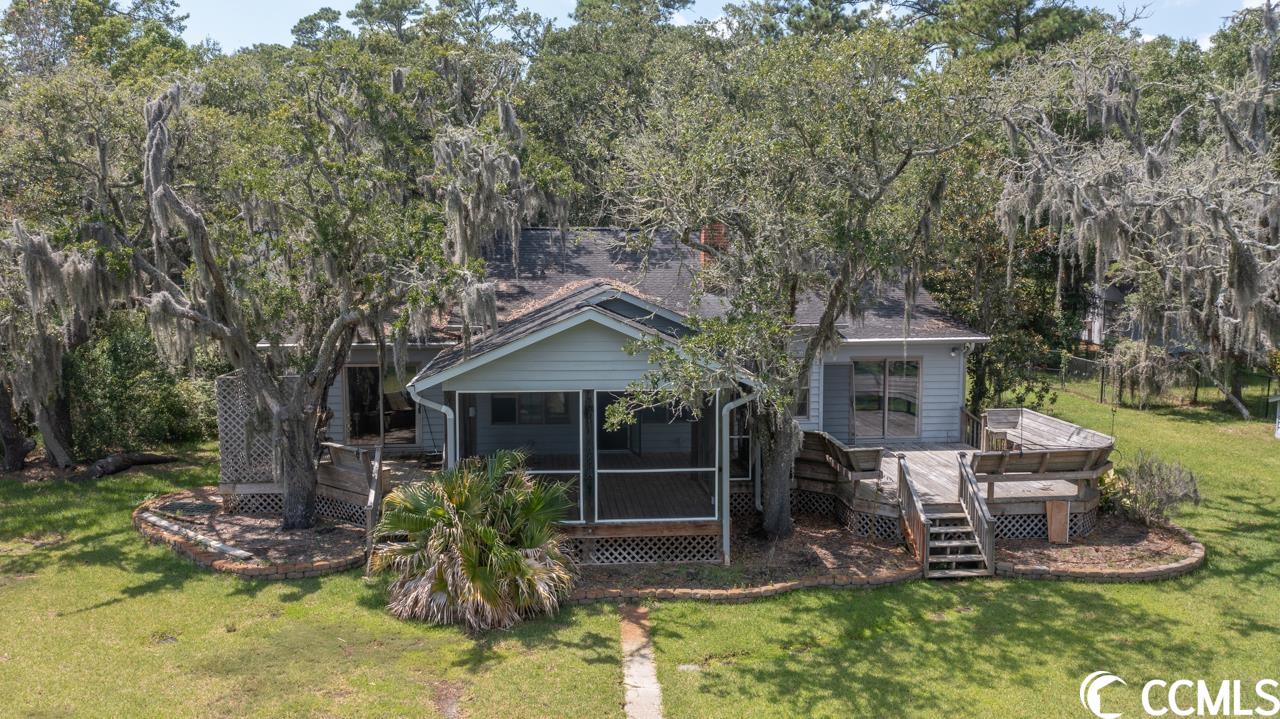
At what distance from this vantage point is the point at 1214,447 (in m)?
19.3

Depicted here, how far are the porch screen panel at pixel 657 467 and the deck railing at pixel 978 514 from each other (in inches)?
140

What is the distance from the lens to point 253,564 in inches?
454

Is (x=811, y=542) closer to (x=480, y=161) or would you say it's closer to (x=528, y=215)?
(x=480, y=161)

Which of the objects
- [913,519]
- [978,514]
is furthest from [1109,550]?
[913,519]

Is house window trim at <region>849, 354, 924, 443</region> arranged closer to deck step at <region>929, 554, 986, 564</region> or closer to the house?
the house

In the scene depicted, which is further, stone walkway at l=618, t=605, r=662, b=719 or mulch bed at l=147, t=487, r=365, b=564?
mulch bed at l=147, t=487, r=365, b=564

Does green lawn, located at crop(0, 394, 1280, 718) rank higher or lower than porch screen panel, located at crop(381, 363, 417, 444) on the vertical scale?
lower

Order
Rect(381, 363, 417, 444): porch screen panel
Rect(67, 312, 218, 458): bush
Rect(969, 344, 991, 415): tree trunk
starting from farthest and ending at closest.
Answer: Rect(969, 344, 991, 415): tree trunk < Rect(67, 312, 218, 458): bush < Rect(381, 363, 417, 444): porch screen panel

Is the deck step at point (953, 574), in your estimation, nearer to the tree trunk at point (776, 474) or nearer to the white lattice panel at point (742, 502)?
the tree trunk at point (776, 474)

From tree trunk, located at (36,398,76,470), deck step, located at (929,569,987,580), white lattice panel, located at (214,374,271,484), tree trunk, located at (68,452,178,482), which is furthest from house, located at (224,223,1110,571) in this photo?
tree trunk, located at (36,398,76,470)

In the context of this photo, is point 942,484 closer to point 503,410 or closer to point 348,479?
point 503,410

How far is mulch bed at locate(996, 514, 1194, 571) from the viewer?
11930 mm

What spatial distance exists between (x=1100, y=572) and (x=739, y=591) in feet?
15.8

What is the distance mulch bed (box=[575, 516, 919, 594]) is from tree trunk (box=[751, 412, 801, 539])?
0.24m
